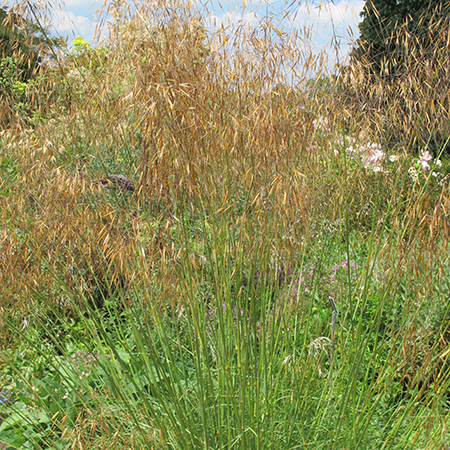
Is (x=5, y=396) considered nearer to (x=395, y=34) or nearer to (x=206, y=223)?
(x=206, y=223)

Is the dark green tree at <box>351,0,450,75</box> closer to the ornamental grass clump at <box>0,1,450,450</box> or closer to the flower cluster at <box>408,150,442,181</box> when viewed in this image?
the ornamental grass clump at <box>0,1,450,450</box>

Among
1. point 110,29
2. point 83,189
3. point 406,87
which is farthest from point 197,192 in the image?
point 406,87

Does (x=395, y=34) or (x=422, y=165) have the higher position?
(x=395, y=34)

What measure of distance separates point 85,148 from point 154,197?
0.57m

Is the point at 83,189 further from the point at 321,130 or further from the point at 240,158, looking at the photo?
the point at 321,130

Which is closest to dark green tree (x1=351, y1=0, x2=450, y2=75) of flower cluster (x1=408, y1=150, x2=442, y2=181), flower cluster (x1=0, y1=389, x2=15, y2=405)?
flower cluster (x1=408, y1=150, x2=442, y2=181)

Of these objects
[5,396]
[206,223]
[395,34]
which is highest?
[395,34]

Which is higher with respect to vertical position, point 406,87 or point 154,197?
point 406,87

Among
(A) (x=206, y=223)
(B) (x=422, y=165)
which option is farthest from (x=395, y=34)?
(A) (x=206, y=223)

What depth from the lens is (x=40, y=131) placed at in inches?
85.7

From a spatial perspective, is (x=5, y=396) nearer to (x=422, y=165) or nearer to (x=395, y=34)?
(x=422, y=165)

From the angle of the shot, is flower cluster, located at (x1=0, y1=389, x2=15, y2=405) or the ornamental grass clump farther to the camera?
flower cluster, located at (x1=0, y1=389, x2=15, y2=405)

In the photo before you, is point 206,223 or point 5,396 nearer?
point 206,223

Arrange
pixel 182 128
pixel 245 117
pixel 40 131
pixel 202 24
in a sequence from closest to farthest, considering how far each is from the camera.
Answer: pixel 182 128 < pixel 245 117 < pixel 202 24 < pixel 40 131
